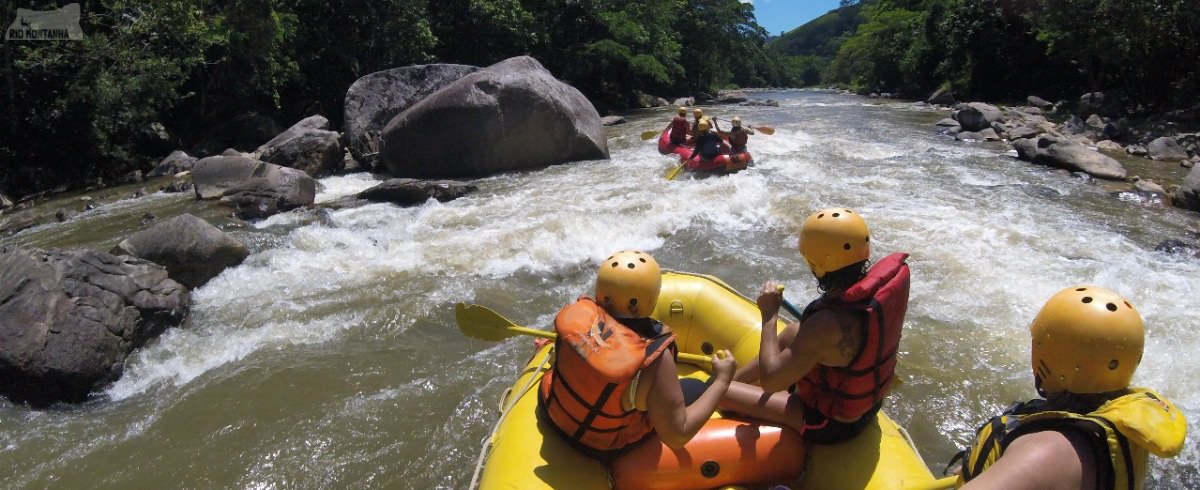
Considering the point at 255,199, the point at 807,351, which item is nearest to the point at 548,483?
the point at 807,351

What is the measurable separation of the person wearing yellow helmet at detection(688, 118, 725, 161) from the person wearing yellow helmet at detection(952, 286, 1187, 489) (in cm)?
797

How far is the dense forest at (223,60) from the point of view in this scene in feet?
37.9

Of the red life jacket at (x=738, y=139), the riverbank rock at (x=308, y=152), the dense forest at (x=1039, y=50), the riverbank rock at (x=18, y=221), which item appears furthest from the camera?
the dense forest at (x=1039, y=50)

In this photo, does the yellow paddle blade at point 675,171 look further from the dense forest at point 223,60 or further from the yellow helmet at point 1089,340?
the dense forest at point 223,60

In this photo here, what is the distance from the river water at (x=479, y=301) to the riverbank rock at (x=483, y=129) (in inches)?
35.6

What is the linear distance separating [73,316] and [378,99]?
27.1 ft

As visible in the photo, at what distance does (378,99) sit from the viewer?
473 inches

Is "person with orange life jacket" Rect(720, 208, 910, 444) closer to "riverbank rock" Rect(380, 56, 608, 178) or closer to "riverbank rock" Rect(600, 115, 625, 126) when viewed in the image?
"riverbank rock" Rect(380, 56, 608, 178)

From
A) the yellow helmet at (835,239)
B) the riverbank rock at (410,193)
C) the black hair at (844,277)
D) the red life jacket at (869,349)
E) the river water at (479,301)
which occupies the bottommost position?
the river water at (479,301)

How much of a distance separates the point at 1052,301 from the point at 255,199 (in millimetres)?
8466

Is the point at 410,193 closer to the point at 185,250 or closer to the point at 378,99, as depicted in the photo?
the point at 185,250

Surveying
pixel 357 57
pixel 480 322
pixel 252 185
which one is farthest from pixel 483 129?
pixel 357 57

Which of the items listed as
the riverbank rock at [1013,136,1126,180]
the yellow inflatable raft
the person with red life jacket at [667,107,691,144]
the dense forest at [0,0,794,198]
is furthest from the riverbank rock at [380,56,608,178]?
the yellow inflatable raft

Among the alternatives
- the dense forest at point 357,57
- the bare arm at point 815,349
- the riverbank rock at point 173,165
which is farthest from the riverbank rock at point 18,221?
the bare arm at point 815,349
